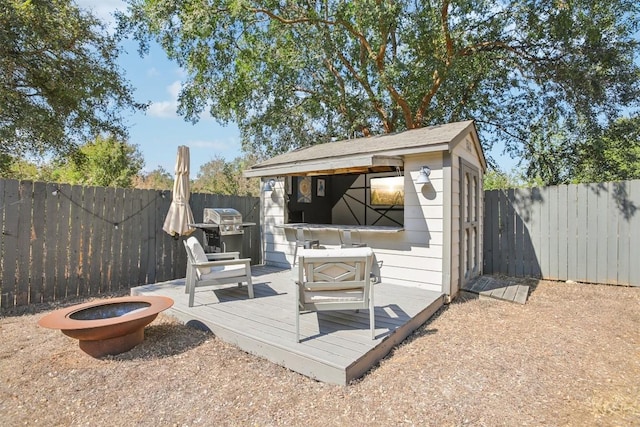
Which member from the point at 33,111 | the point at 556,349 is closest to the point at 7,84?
the point at 33,111

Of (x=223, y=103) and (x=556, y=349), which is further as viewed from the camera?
(x=223, y=103)

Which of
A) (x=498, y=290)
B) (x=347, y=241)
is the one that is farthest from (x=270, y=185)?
(x=498, y=290)

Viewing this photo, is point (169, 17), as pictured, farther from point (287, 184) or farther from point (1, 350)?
point (1, 350)

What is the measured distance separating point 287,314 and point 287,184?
3621 millimetres

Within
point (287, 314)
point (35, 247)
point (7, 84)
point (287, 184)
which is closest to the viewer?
point (287, 314)

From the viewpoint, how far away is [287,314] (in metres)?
3.91

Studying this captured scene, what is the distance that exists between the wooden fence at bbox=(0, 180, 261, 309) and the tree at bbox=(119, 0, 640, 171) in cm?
466

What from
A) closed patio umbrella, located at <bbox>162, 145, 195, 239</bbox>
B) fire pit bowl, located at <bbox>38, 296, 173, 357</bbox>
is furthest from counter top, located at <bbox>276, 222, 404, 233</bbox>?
fire pit bowl, located at <bbox>38, 296, 173, 357</bbox>

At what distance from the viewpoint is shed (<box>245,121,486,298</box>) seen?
15.9ft

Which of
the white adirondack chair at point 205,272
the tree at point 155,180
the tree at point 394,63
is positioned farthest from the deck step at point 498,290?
the tree at point 155,180

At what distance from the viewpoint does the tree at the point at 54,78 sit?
7.29 meters

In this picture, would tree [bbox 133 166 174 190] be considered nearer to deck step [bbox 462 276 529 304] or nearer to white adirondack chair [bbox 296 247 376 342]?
white adirondack chair [bbox 296 247 376 342]

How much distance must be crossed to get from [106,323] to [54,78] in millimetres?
8314

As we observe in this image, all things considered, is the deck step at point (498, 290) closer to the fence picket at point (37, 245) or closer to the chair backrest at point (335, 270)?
the chair backrest at point (335, 270)
